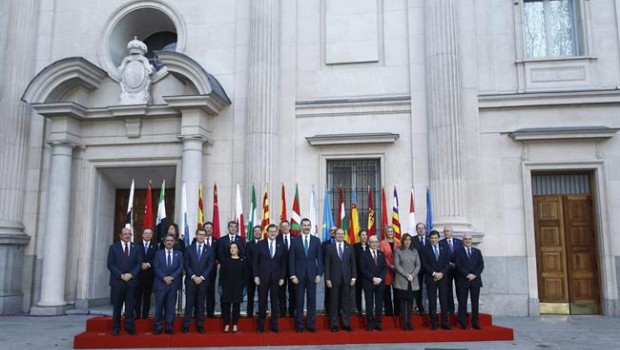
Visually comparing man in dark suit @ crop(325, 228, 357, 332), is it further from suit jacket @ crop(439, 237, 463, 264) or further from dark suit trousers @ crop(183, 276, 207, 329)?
dark suit trousers @ crop(183, 276, 207, 329)

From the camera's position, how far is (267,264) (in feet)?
30.7

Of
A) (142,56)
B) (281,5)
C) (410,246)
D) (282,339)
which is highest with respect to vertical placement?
(281,5)

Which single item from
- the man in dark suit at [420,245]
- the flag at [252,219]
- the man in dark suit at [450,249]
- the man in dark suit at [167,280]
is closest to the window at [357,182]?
the flag at [252,219]

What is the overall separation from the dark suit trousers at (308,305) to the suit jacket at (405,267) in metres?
1.47

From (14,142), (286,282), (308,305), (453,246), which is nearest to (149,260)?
(286,282)

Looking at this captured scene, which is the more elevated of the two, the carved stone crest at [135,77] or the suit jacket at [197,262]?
the carved stone crest at [135,77]

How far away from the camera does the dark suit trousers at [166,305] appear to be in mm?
9125

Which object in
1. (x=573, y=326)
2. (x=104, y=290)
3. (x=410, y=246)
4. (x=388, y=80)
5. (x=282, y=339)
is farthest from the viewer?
(x=104, y=290)

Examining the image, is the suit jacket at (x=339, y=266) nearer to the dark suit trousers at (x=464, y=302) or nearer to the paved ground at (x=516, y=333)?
the paved ground at (x=516, y=333)

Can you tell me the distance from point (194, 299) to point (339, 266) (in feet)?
8.31

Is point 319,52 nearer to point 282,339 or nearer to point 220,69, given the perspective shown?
point 220,69

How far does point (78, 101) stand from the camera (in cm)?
1412

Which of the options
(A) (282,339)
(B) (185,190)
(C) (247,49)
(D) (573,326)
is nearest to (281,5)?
(C) (247,49)

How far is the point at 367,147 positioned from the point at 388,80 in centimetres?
177
